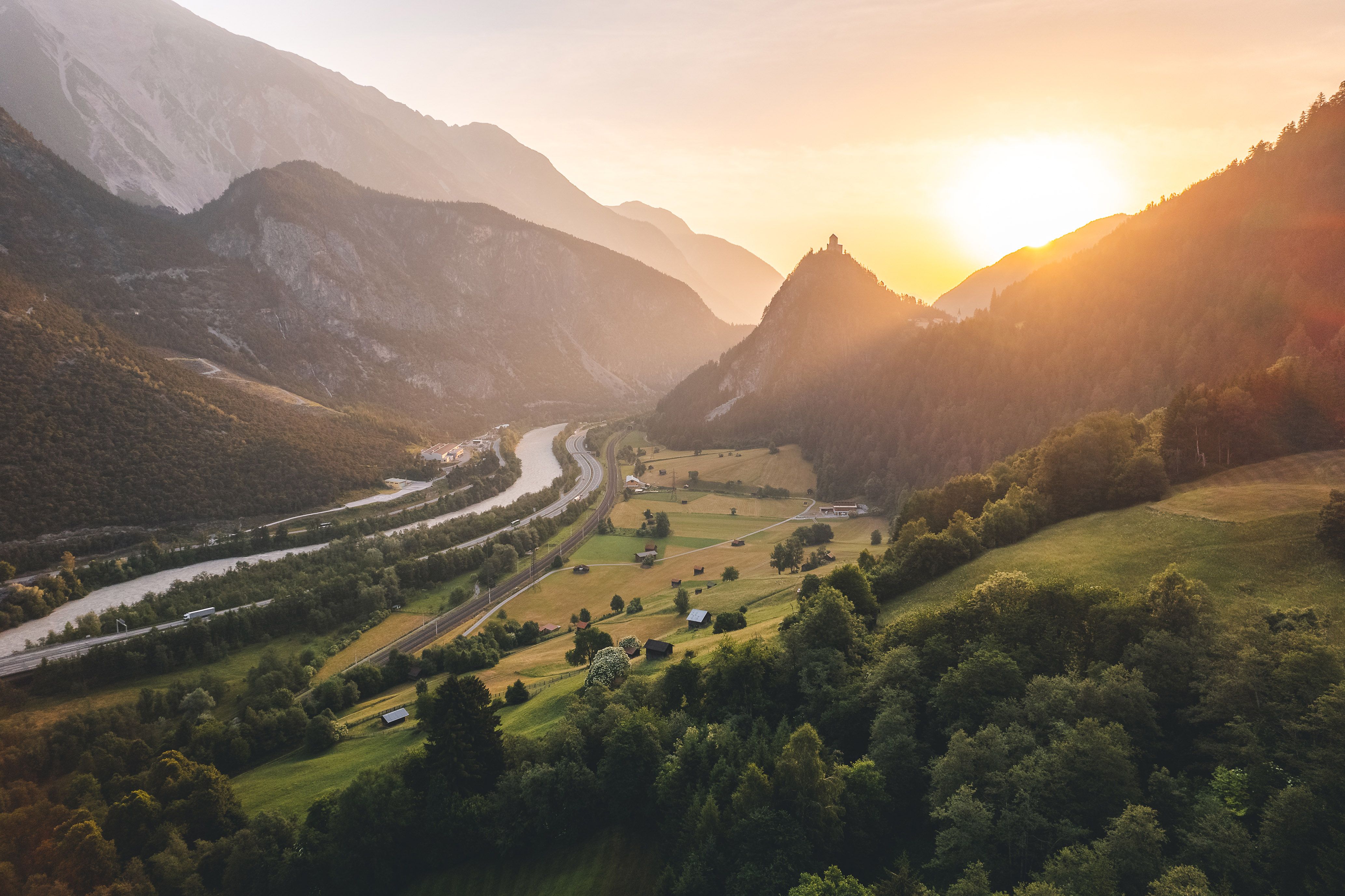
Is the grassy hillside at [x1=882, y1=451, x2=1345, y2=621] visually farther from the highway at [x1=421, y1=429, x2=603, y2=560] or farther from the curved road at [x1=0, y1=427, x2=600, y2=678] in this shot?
the highway at [x1=421, y1=429, x2=603, y2=560]

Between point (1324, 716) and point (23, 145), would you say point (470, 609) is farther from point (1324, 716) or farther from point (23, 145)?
point (23, 145)

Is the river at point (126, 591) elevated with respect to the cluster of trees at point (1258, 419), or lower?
elevated

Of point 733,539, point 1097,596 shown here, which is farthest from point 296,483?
point 1097,596

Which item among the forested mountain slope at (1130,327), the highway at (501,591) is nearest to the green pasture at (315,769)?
the highway at (501,591)

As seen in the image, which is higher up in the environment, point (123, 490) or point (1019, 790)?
point (123, 490)

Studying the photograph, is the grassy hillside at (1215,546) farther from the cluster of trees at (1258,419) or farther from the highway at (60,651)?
the highway at (60,651)

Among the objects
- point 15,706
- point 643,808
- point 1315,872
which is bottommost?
point 643,808
